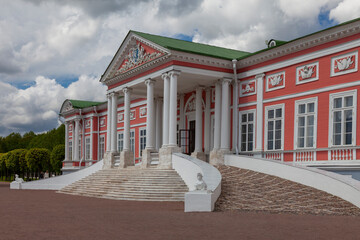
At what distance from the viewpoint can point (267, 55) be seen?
757 inches

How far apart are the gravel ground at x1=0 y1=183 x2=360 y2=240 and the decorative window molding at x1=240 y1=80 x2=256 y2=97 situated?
1007cm

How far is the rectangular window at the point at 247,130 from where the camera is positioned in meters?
20.3

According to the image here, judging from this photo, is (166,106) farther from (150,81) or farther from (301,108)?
(301,108)

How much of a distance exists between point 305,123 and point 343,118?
1847 millimetres

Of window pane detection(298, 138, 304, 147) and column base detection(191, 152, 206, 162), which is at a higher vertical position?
window pane detection(298, 138, 304, 147)

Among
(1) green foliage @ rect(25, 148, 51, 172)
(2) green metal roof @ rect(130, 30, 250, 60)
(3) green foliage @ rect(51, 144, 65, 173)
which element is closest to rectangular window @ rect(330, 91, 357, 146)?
(2) green metal roof @ rect(130, 30, 250, 60)

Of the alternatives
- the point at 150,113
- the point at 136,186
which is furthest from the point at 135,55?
the point at 136,186

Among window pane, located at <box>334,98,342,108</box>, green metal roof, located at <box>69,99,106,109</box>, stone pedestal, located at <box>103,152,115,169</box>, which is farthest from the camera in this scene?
green metal roof, located at <box>69,99,106,109</box>

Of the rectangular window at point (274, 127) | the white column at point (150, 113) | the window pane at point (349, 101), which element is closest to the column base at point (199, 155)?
the white column at point (150, 113)

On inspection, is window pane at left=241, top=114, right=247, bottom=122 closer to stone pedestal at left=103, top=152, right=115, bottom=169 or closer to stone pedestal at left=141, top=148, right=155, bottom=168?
stone pedestal at left=141, top=148, right=155, bottom=168

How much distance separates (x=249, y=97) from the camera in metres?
20.4

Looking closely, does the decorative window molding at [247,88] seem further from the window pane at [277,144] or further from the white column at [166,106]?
the white column at [166,106]

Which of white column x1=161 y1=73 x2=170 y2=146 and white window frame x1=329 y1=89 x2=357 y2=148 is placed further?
white column x1=161 y1=73 x2=170 y2=146

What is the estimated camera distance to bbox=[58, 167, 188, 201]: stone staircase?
52.9 feet
